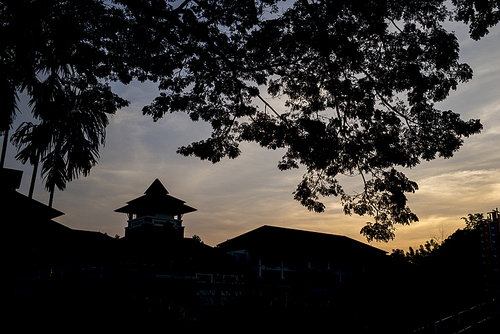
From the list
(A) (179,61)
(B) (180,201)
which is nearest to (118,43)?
(A) (179,61)

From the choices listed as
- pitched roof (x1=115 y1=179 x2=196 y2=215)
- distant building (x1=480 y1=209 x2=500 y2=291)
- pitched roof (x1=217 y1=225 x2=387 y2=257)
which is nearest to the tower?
pitched roof (x1=115 y1=179 x2=196 y2=215)

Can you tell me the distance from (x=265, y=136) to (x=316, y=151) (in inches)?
109

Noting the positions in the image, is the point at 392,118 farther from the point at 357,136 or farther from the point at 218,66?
the point at 218,66

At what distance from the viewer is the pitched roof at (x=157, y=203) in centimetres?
2803

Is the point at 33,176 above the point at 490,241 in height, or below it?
above

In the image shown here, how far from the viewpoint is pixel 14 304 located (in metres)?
5.35

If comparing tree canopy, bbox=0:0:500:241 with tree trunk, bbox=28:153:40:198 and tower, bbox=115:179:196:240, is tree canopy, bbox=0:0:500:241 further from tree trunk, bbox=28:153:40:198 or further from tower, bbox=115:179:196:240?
tower, bbox=115:179:196:240

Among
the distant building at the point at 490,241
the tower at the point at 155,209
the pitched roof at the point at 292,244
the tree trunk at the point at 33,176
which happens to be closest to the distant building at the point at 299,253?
the pitched roof at the point at 292,244

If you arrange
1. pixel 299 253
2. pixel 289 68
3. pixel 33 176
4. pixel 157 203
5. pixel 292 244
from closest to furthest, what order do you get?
1. pixel 289 68
2. pixel 33 176
3. pixel 299 253
4. pixel 292 244
5. pixel 157 203

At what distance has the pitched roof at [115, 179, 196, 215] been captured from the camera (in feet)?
92.0

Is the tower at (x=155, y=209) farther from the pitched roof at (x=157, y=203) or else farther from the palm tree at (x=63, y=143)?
the palm tree at (x=63, y=143)

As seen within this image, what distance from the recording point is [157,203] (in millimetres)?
28109

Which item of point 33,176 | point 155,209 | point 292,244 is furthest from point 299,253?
point 33,176

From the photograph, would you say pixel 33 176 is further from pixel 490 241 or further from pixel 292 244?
pixel 490 241
